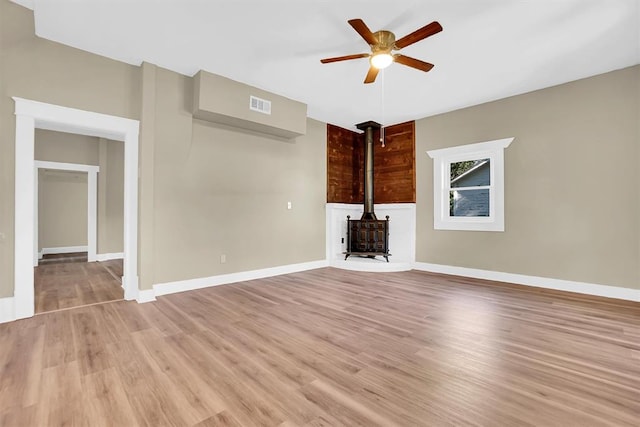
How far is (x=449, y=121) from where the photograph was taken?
17.5 feet

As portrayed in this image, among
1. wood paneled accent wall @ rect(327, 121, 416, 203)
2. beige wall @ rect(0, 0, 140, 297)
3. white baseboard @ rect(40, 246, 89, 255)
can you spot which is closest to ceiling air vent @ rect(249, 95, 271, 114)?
beige wall @ rect(0, 0, 140, 297)

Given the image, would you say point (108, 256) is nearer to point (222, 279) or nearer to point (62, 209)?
point (62, 209)

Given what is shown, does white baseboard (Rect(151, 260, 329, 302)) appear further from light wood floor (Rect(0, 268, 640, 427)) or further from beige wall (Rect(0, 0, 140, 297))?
beige wall (Rect(0, 0, 140, 297))

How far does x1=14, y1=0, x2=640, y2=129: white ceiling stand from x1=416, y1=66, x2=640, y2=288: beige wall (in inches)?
14.6

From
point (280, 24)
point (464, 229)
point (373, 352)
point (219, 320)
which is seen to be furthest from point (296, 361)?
point (464, 229)

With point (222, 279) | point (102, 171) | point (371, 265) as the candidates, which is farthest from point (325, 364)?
point (102, 171)

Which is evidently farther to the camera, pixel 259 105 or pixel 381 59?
pixel 259 105

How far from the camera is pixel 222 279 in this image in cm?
436

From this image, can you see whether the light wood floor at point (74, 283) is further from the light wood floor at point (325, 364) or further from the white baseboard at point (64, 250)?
the white baseboard at point (64, 250)

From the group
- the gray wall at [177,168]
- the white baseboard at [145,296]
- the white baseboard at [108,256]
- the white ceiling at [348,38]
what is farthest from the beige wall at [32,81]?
the white baseboard at [108,256]

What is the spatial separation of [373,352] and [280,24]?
3171mm

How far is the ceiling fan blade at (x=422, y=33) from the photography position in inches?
95.6

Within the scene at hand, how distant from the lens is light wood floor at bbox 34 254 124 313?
11.4 feet

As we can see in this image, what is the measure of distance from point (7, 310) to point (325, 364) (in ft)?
10.6
